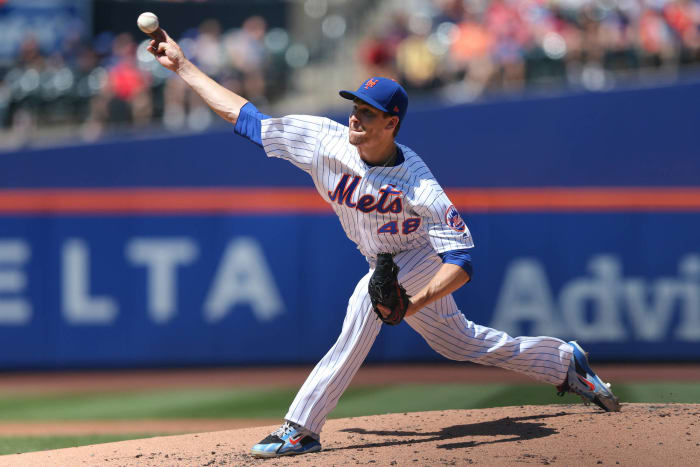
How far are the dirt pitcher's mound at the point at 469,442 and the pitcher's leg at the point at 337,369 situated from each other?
7.7 inches

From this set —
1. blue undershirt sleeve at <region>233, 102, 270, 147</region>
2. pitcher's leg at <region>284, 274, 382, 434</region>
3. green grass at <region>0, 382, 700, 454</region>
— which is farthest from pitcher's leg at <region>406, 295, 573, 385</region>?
green grass at <region>0, 382, 700, 454</region>

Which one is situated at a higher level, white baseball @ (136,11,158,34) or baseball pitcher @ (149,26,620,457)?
white baseball @ (136,11,158,34)

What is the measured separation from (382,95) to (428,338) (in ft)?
4.29

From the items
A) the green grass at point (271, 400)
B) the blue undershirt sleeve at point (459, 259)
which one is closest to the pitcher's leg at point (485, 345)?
the blue undershirt sleeve at point (459, 259)

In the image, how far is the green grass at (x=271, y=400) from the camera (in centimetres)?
693

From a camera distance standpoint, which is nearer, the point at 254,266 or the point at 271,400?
the point at 271,400

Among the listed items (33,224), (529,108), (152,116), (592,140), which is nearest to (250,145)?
(152,116)

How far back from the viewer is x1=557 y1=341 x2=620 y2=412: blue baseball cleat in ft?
16.9

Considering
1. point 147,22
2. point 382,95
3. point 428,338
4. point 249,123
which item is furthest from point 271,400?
point 147,22

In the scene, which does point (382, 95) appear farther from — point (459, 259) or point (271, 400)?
point (271, 400)

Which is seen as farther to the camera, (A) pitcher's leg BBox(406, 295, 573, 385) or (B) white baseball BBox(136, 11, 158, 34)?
(A) pitcher's leg BBox(406, 295, 573, 385)

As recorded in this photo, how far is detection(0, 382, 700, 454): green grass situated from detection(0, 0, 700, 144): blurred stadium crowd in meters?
3.17

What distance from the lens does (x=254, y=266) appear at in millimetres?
9289

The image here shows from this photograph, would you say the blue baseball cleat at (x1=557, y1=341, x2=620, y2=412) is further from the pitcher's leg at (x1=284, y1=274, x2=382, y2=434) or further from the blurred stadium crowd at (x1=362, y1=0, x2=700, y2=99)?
the blurred stadium crowd at (x1=362, y1=0, x2=700, y2=99)
